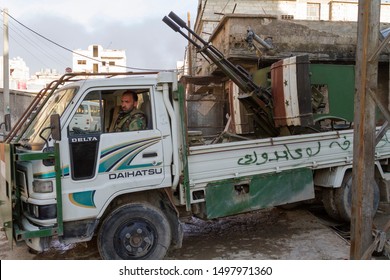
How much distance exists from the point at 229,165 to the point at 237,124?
103 inches

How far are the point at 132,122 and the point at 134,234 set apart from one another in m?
1.28

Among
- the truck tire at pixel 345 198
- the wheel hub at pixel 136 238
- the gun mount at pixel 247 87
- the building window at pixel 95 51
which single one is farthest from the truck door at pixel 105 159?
the building window at pixel 95 51

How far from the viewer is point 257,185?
4.66 metres

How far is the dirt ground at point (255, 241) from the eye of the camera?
181 inches

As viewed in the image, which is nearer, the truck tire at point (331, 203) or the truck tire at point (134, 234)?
the truck tire at point (134, 234)

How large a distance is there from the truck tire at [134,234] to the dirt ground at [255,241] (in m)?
0.58

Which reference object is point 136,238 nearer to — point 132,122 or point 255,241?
point 132,122

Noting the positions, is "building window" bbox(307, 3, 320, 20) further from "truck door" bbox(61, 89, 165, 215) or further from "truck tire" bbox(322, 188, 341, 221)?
"truck door" bbox(61, 89, 165, 215)

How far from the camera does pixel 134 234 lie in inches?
159

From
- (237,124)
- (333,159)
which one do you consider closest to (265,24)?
(237,124)

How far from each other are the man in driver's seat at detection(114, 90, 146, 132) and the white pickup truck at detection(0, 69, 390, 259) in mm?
70

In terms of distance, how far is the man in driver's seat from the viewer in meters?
4.18

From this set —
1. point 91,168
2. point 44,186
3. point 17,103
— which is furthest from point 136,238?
point 17,103

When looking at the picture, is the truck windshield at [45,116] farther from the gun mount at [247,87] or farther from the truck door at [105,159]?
the gun mount at [247,87]
